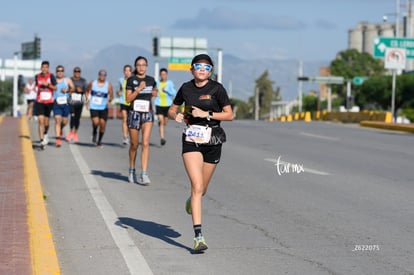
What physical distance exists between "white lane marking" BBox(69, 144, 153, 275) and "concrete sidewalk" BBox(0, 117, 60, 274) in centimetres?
64

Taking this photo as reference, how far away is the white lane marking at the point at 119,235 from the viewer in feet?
25.1

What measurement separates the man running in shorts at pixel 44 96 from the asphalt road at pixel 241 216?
913mm

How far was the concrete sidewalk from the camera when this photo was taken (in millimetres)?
7352

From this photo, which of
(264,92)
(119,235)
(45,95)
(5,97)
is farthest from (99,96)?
(264,92)

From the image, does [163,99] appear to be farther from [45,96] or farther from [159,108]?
[45,96]

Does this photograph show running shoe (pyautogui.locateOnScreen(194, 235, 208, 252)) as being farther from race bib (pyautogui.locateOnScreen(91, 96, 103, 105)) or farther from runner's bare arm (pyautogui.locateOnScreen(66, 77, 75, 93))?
runner's bare arm (pyautogui.locateOnScreen(66, 77, 75, 93))

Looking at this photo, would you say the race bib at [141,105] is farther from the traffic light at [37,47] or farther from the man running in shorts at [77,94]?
the traffic light at [37,47]

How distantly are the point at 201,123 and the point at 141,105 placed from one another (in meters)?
5.80

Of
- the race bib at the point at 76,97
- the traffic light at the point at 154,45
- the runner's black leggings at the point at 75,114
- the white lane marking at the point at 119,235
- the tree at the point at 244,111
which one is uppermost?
the traffic light at the point at 154,45

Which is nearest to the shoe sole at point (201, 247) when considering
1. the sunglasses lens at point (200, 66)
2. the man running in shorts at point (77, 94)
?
the sunglasses lens at point (200, 66)

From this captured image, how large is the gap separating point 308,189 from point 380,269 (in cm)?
571

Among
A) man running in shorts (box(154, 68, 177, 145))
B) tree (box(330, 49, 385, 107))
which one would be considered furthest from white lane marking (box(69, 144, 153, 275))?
tree (box(330, 49, 385, 107))

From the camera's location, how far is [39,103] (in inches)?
795

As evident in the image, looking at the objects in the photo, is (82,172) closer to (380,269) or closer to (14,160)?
(14,160)
